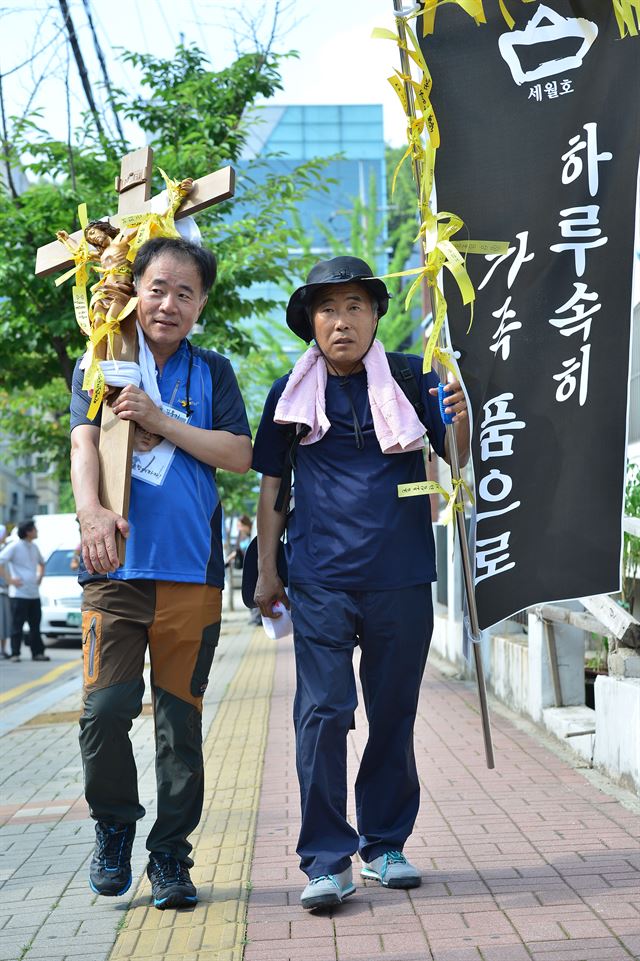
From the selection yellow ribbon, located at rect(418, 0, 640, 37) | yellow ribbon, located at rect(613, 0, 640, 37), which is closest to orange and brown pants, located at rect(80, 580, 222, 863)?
yellow ribbon, located at rect(418, 0, 640, 37)

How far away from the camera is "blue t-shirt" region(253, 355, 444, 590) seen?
4.23 meters

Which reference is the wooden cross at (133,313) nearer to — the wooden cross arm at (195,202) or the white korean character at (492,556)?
the wooden cross arm at (195,202)

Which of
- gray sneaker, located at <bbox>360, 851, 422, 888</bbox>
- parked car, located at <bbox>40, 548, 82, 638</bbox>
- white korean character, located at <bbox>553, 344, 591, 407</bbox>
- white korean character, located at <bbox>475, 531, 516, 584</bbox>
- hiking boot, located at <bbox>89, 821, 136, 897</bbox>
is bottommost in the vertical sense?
parked car, located at <bbox>40, 548, 82, 638</bbox>

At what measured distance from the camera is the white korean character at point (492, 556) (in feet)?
14.1

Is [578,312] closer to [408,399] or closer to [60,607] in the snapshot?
[408,399]

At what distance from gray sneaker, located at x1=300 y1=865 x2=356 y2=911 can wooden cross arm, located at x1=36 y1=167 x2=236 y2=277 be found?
7.35 ft

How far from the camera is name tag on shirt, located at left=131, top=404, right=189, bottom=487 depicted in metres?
4.21

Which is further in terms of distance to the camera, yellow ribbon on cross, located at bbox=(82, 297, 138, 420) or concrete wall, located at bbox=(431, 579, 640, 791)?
concrete wall, located at bbox=(431, 579, 640, 791)

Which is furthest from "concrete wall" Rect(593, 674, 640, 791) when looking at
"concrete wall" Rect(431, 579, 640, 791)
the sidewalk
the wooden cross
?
the wooden cross

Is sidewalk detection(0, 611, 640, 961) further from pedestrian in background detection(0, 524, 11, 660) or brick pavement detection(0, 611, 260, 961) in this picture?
pedestrian in background detection(0, 524, 11, 660)

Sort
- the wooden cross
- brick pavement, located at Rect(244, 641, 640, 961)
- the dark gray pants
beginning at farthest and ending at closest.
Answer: the dark gray pants < the wooden cross < brick pavement, located at Rect(244, 641, 640, 961)

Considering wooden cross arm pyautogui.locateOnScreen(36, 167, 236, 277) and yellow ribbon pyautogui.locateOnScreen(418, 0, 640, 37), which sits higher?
yellow ribbon pyautogui.locateOnScreen(418, 0, 640, 37)

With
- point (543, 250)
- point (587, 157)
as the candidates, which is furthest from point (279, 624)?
point (587, 157)

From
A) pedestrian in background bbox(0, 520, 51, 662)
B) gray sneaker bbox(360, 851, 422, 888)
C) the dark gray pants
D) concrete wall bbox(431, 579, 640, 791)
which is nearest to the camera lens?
gray sneaker bbox(360, 851, 422, 888)
